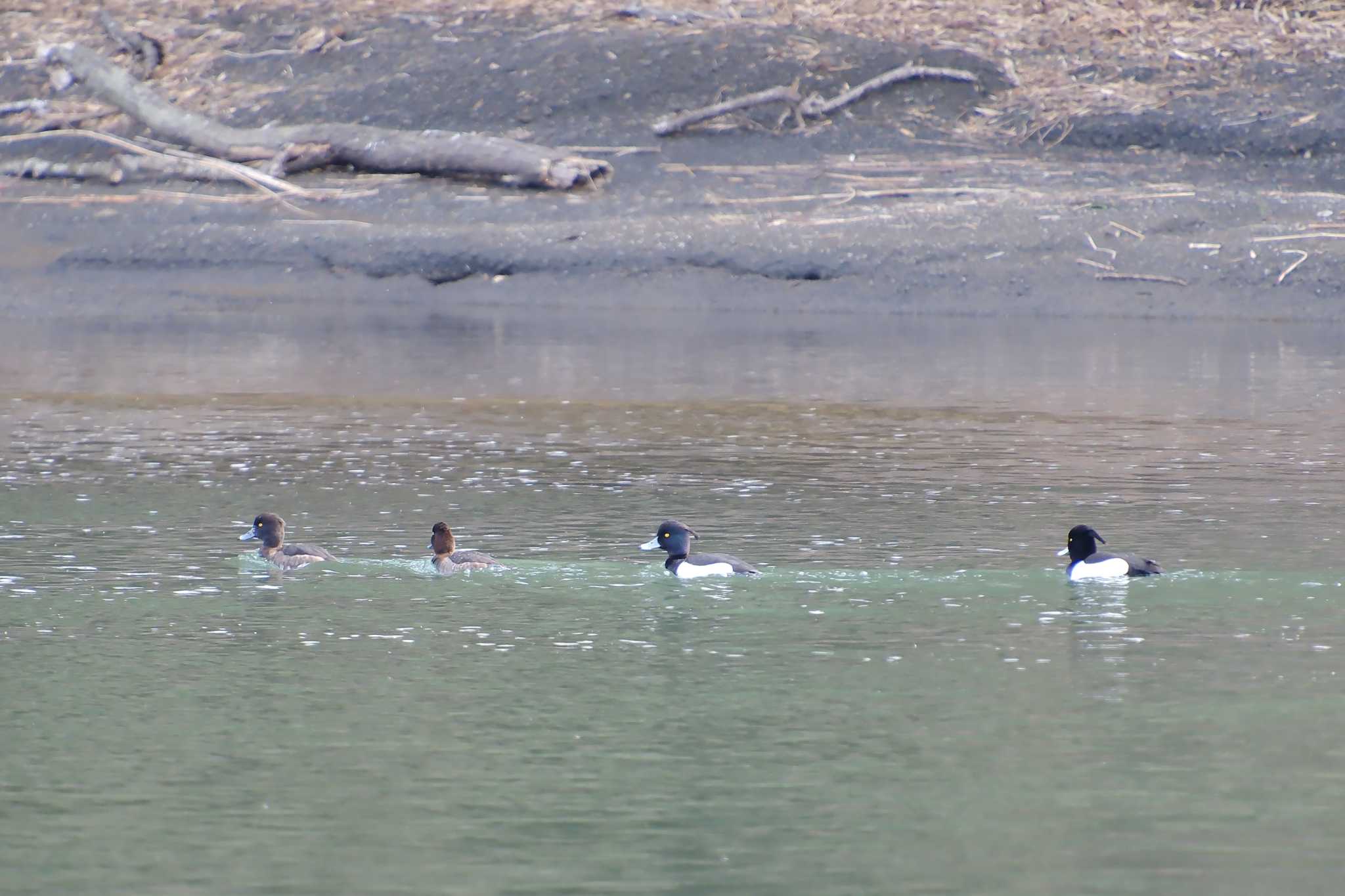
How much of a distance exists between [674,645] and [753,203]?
1765cm

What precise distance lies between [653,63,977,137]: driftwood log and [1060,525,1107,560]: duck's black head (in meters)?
17.8

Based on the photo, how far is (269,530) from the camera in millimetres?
12273

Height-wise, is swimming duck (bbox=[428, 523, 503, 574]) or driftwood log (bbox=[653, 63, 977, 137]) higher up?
driftwood log (bbox=[653, 63, 977, 137])

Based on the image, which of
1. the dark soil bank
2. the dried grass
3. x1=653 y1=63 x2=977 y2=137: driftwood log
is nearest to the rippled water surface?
the dark soil bank

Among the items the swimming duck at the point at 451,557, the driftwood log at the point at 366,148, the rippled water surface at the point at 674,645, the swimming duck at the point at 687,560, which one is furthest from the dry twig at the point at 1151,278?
the swimming duck at the point at 451,557

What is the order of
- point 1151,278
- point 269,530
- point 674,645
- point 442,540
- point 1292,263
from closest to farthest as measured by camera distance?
1. point 674,645
2. point 442,540
3. point 269,530
4. point 1292,263
5. point 1151,278

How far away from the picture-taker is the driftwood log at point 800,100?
94.7 feet

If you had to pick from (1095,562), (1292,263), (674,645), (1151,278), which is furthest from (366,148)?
(674,645)

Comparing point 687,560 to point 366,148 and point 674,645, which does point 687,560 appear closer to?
point 674,645

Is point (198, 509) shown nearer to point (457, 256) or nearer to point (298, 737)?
point (298, 737)

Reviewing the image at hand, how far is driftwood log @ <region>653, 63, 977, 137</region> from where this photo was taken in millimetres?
28875

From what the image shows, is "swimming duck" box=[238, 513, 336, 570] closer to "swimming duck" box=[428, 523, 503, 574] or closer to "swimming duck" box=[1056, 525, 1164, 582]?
"swimming duck" box=[428, 523, 503, 574]

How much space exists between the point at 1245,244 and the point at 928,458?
11.1m

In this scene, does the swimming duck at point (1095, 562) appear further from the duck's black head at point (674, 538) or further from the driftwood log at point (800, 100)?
the driftwood log at point (800, 100)
